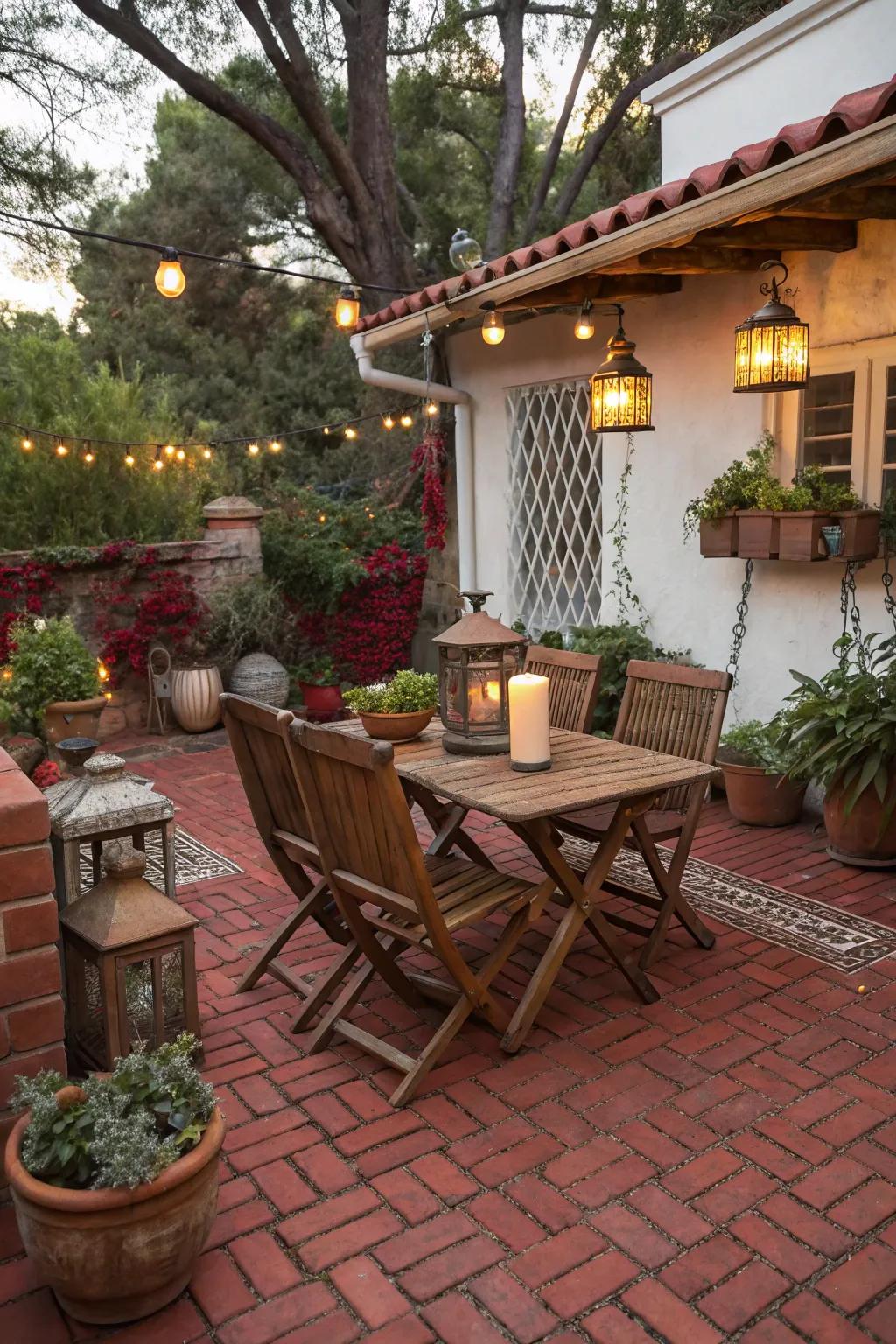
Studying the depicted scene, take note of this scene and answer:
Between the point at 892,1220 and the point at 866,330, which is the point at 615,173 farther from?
the point at 892,1220

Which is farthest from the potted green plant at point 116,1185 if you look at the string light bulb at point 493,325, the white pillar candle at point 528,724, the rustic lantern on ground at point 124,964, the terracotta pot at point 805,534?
the string light bulb at point 493,325

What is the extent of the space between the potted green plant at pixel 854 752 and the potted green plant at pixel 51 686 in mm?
4125

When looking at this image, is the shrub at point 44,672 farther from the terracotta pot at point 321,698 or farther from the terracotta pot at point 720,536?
the terracotta pot at point 720,536

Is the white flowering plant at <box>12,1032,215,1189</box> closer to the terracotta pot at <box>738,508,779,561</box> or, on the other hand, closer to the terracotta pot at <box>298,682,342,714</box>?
the terracotta pot at <box>738,508,779,561</box>

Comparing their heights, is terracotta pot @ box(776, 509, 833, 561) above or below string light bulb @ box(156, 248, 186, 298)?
below

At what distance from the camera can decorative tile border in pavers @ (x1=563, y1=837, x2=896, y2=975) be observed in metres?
3.55

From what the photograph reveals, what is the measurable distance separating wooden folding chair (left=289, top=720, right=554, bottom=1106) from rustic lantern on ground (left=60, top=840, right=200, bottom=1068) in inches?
18.0

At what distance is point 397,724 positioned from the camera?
3.59m

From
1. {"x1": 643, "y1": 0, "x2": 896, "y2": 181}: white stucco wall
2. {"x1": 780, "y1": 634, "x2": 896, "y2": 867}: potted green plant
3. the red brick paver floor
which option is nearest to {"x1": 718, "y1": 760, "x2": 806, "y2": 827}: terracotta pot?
{"x1": 780, "y1": 634, "x2": 896, "y2": 867}: potted green plant

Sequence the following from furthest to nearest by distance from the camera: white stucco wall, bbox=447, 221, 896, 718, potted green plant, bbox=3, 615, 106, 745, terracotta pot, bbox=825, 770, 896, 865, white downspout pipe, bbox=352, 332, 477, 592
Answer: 1. white downspout pipe, bbox=352, 332, 477, 592
2. potted green plant, bbox=3, 615, 106, 745
3. white stucco wall, bbox=447, 221, 896, 718
4. terracotta pot, bbox=825, 770, 896, 865

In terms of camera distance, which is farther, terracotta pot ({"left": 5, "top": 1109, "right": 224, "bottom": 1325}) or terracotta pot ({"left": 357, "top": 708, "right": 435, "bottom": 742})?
terracotta pot ({"left": 357, "top": 708, "right": 435, "bottom": 742})

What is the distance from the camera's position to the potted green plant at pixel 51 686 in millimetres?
6215

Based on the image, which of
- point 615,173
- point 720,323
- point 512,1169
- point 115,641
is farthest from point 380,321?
point 615,173

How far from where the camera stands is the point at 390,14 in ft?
34.3
